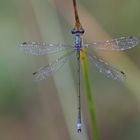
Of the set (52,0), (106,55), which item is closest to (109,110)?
(106,55)

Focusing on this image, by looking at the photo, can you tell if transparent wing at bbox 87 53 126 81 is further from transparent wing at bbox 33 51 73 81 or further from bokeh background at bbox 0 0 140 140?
bokeh background at bbox 0 0 140 140

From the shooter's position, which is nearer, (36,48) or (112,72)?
(112,72)

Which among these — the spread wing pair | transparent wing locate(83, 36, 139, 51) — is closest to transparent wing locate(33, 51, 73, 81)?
the spread wing pair

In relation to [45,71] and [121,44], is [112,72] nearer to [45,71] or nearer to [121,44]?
[121,44]

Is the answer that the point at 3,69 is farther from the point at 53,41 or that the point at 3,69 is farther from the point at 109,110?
the point at 109,110

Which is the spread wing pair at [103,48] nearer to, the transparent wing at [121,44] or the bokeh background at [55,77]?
the transparent wing at [121,44]

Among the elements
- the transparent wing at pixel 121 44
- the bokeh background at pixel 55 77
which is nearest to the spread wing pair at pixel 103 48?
the transparent wing at pixel 121 44

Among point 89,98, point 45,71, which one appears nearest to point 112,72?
point 45,71

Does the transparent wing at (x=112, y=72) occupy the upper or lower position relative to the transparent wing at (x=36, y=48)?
lower
